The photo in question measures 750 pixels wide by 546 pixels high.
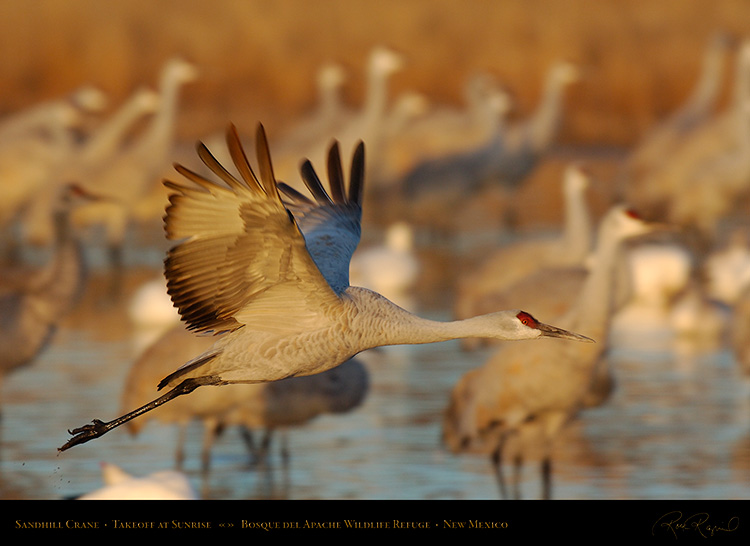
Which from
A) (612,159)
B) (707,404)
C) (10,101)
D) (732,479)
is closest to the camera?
(732,479)

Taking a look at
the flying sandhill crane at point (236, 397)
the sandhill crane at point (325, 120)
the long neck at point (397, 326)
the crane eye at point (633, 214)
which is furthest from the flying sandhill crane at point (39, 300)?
the sandhill crane at point (325, 120)

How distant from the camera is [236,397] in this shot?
308 inches

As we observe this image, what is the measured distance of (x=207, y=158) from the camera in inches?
207

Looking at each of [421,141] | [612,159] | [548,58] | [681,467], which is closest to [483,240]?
[421,141]

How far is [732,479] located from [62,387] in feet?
15.4

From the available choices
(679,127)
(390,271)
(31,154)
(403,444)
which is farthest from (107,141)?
(403,444)

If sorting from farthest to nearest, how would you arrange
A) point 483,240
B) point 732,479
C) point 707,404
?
point 483,240 < point 707,404 < point 732,479

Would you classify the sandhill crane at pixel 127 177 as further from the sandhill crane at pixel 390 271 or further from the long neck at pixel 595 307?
the long neck at pixel 595 307

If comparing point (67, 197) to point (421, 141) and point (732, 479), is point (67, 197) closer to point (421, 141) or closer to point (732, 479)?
point (732, 479)

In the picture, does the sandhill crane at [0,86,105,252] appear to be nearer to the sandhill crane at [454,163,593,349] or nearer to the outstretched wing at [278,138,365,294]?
A: the sandhill crane at [454,163,593,349]

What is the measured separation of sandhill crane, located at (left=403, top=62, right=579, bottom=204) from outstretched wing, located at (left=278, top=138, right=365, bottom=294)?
1249 cm

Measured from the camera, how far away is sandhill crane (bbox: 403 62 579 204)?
19531mm

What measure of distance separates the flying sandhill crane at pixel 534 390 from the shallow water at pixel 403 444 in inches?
8.7

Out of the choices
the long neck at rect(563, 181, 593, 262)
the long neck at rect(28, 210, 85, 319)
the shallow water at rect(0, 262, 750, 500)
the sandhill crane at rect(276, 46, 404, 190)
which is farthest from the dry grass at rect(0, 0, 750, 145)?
the long neck at rect(28, 210, 85, 319)
